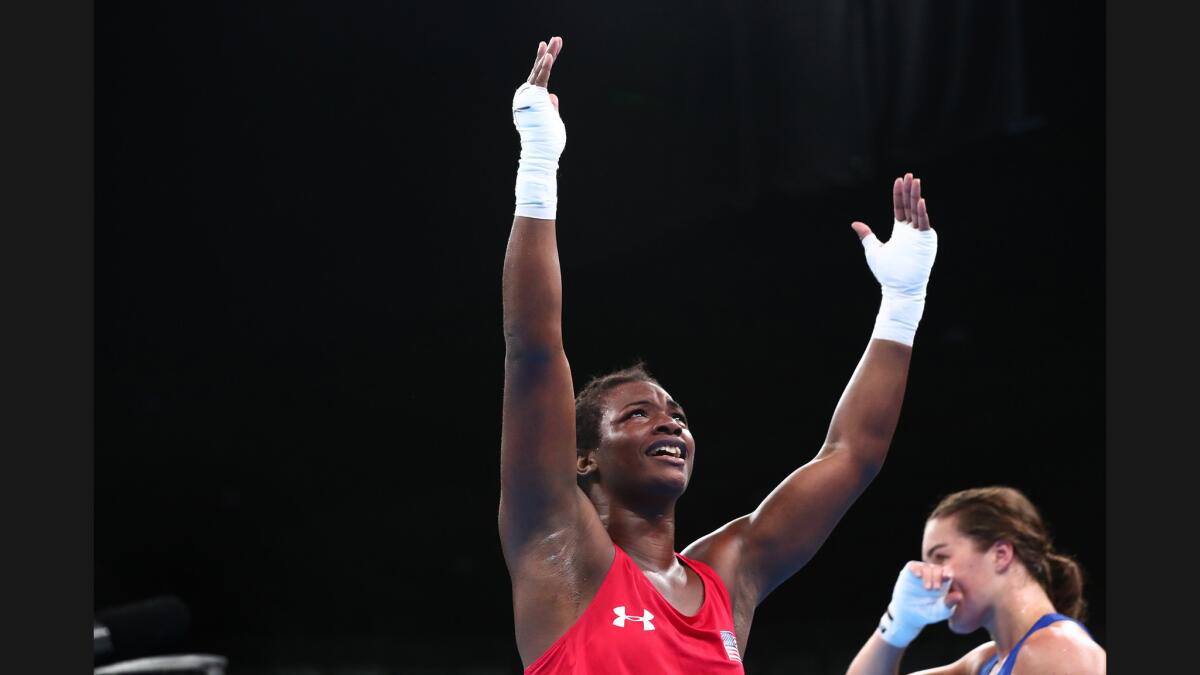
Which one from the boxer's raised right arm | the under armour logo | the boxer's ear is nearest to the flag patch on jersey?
the under armour logo

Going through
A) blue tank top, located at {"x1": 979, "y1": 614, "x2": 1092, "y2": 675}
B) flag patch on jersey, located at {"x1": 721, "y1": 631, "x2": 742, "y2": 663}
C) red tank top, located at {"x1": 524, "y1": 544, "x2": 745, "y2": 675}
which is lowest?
blue tank top, located at {"x1": 979, "y1": 614, "x2": 1092, "y2": 675}

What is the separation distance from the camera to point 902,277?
277 cm

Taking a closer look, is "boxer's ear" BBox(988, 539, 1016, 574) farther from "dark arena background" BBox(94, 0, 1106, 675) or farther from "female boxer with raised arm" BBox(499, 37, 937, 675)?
"dark arena background" BBox(94, 0, 1106, 675)

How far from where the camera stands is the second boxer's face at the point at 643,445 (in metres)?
2.28

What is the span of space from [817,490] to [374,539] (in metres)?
5.56

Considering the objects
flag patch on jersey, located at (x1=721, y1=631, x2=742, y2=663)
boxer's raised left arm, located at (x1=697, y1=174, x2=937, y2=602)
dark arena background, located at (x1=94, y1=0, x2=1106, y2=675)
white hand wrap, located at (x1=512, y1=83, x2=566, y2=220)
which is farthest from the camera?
dark arena background, located at (x1=94, y1=0, x2=1106, y2=675)

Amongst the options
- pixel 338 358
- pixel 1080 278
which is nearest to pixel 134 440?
pixel 338 358

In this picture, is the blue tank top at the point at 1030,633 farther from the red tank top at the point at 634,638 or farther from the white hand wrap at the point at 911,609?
the red tank top at the point at 634,638

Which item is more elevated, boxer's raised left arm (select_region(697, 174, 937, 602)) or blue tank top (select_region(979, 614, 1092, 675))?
boxer's raised left arm (select_region(697, 174, 937, 602))

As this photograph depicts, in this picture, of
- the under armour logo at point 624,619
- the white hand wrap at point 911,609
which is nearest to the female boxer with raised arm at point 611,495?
the under armour logo at point 624,619

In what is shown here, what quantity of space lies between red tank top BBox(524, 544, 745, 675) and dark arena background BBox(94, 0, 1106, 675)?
394 centimetres

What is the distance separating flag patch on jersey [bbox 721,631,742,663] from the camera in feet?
7.28

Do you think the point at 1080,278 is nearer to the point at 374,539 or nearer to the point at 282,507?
the point at 374,539

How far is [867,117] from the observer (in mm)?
5723
